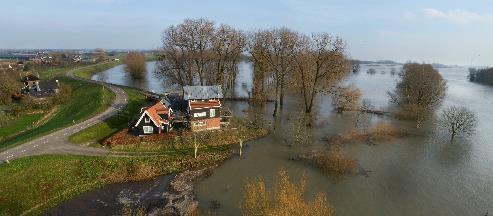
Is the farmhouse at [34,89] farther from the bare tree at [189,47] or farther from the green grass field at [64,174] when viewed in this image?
the green grass field at [64,174]

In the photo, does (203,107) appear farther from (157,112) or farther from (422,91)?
(422,91)

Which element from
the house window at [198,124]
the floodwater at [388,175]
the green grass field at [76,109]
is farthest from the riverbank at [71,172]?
the green grass field at [76,109]

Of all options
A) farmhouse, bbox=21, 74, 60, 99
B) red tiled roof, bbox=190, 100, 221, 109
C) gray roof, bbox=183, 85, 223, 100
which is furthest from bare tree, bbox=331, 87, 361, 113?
farmhouse, bbox=21, 74, 60, 99

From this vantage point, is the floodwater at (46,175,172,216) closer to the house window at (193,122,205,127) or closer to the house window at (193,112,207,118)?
the house window at (193,122,205,127)

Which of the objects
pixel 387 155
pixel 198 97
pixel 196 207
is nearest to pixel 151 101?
pixel 198 97

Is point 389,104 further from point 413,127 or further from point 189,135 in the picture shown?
point 189,135

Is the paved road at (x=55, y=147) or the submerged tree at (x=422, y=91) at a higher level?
the submerged tree at (x=422, y=91)

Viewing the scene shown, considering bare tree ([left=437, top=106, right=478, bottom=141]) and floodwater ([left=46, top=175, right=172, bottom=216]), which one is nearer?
floodwater ([left=46, top=175, right=172, bottom=216])
